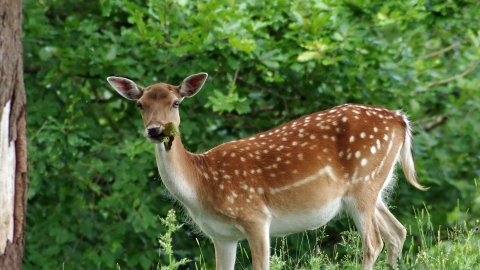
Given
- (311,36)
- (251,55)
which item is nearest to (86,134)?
(251,55)

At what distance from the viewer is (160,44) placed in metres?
8.76

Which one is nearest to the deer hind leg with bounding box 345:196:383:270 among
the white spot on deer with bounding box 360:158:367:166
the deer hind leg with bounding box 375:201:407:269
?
the white spot on deer with bounding box 360:158:367:166

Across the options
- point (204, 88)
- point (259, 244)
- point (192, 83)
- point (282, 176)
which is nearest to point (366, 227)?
point (282, 176)

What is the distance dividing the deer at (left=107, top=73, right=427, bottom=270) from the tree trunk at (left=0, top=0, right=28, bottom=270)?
82 centimetres

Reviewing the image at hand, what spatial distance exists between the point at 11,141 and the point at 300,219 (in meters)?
2.07

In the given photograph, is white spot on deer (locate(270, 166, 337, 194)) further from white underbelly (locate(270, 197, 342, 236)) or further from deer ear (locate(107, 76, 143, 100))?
deer ear (locate(107, 76, 143, 100))

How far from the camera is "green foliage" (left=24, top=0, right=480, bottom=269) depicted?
852 centimetres

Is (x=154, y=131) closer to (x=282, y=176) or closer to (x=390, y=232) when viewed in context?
(x=282, y=176)

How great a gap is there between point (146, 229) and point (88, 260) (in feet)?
2.47

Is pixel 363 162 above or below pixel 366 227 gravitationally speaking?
above

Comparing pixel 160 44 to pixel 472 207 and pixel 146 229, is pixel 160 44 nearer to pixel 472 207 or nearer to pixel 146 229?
pixel 146 229

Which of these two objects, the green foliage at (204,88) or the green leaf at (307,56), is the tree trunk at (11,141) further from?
the green leaf at (307,56)

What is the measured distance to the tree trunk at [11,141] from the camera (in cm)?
548

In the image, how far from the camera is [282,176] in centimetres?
625
